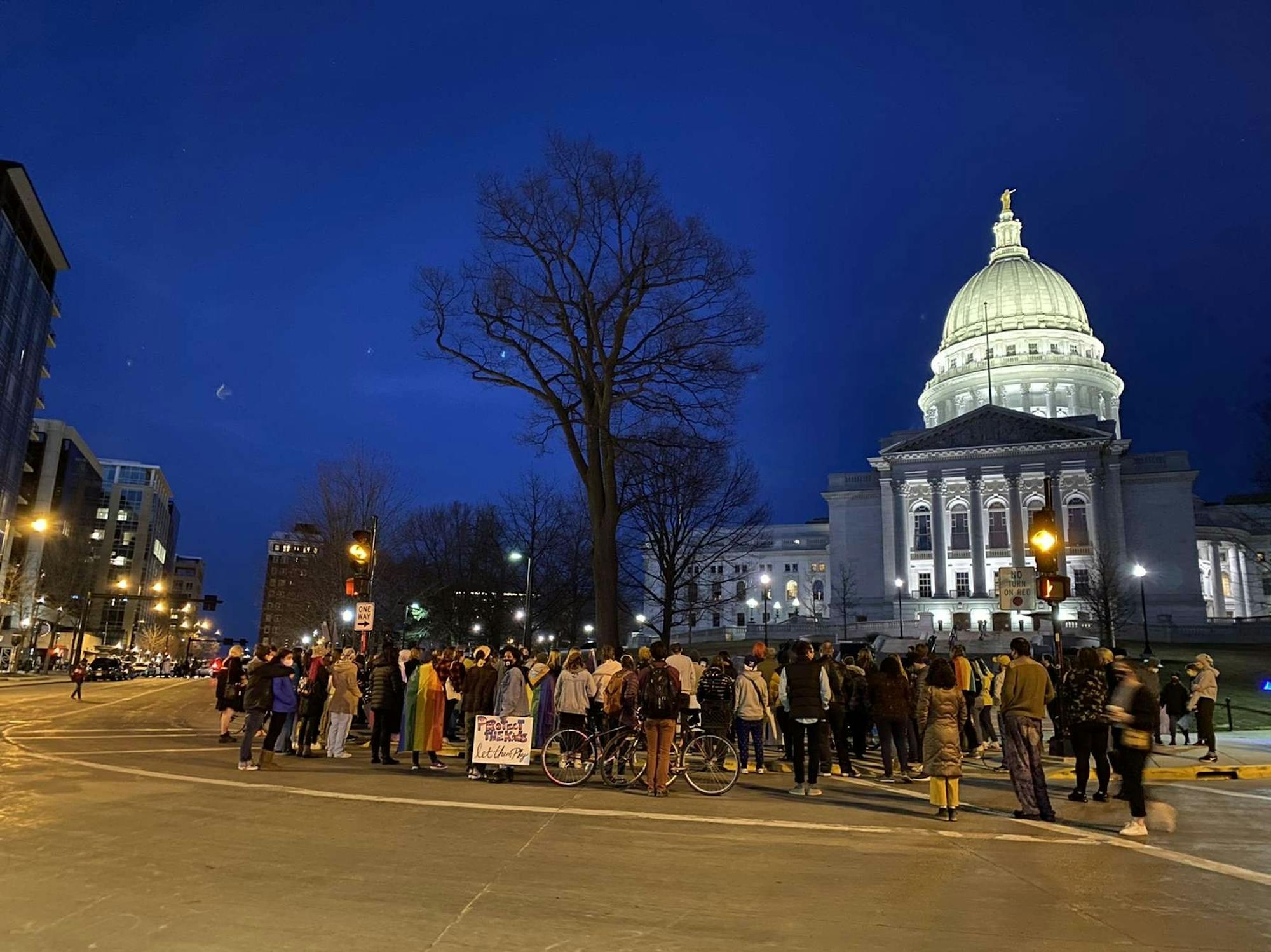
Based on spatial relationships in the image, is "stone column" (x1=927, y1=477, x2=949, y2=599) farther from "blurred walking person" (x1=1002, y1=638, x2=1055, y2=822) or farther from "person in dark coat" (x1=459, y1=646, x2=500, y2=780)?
"blurred walking person" (x1=1002, y1=638, x2=1055, y2=822)

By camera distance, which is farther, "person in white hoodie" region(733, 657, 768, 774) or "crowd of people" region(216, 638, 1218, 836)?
"person in white hoodie" region(733, 657, 768, 774)

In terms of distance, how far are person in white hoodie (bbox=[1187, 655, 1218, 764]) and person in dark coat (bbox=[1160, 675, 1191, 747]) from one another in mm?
1383

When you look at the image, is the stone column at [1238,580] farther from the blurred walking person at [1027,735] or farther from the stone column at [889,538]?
the blurred walking person at [1027,735]

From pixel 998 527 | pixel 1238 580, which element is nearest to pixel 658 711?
pixel 998 527

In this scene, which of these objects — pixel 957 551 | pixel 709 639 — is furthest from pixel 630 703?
pixel 957 551

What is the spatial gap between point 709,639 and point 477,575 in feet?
85.0

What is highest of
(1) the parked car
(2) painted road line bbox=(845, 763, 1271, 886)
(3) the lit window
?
(3) the lit window

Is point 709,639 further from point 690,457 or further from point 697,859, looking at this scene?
point 697,859

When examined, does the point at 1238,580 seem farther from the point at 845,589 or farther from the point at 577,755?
the point at 577,755

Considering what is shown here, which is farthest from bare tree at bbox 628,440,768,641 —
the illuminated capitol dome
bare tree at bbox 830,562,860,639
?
the illuminated capitol dome

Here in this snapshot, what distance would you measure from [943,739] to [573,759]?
5179mm

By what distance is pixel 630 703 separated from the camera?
1293 centimetres

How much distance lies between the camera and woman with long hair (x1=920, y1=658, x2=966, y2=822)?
1077 cm

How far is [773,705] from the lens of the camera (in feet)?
54.7
